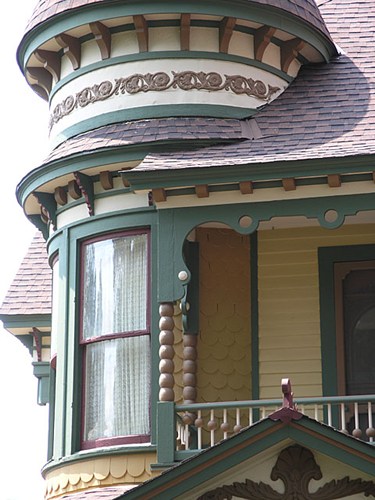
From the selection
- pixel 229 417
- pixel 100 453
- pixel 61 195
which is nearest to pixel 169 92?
pixel 61 195

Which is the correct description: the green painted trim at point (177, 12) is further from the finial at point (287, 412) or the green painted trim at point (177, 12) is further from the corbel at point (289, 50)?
the finial at point (287, 412)

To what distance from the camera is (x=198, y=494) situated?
555 inches

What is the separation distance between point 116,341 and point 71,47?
3842 mm

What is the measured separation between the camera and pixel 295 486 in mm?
13945

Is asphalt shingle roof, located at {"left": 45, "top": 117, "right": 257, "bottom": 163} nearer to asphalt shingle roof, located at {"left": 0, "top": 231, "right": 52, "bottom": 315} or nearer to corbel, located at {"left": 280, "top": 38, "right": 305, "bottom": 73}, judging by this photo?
corbel, located at {"left": 280, "top": 38, "right": 305, "bottom": 73}

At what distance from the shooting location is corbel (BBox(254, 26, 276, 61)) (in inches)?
690

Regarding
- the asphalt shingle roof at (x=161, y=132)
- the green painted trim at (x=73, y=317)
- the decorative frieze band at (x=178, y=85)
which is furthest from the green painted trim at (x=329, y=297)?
the decorative frieze band at (x=178, y=85)

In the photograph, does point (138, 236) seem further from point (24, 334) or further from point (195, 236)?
point (24, 334)

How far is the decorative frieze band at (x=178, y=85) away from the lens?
1734cm

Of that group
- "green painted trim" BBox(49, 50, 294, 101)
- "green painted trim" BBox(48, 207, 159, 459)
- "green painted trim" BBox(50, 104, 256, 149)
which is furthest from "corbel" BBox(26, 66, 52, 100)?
"green painted trim" BBox(48, 207, 159, 459)

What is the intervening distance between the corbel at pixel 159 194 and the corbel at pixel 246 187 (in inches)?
33.6

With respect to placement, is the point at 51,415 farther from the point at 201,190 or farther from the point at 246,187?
the point at 246,187

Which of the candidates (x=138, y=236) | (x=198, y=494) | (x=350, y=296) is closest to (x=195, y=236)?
(x=138, y=236)

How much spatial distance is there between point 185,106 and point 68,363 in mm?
3373
